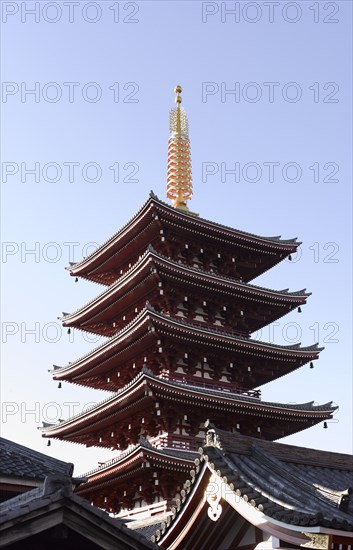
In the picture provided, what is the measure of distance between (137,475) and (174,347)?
557cm

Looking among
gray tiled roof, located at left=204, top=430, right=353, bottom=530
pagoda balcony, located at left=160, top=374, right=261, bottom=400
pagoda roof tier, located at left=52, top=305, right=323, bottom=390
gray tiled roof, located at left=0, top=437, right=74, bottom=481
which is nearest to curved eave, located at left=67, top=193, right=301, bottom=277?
pagoda roof tier, located at left=52, top=305, right=323, bottom=390

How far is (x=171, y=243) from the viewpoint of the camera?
33125mm

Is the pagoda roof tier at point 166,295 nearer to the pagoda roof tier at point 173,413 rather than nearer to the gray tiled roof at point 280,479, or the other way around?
the pagoda roof tier at point 173,413

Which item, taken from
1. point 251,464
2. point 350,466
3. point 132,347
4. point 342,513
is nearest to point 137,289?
point 132,347

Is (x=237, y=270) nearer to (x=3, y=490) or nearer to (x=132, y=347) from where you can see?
(x=132, y=347)

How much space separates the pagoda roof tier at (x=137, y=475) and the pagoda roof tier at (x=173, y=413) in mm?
1916

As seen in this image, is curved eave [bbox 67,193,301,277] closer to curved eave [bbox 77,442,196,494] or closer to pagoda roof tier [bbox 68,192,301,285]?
pagoda roof tier [bbox 68,192,301,285]

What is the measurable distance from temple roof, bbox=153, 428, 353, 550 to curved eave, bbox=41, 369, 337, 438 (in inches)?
477

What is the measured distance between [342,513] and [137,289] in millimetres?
20856

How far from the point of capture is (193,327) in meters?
29.4

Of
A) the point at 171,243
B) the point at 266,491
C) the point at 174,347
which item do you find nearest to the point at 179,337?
the point at 174,347

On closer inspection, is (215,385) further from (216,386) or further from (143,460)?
(143,460)

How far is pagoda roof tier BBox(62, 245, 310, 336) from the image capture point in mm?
30594

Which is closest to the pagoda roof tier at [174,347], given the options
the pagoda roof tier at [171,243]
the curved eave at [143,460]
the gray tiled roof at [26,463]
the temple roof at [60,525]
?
the pagoda roof tier at [171,243]
